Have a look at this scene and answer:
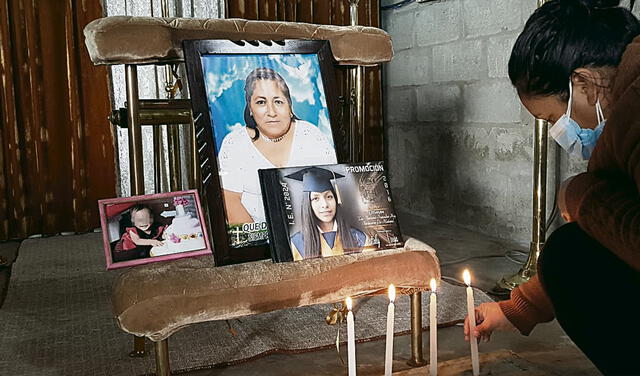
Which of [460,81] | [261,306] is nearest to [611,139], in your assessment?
[261,306]

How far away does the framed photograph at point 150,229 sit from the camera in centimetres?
138

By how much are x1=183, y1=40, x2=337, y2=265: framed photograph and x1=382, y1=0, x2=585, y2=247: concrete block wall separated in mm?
1415

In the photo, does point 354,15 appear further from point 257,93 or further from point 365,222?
point 365,222

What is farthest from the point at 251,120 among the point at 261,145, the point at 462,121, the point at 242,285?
the point at 462,121

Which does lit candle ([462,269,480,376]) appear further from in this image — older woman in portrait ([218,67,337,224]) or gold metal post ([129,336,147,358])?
gold metal post ([129,336,147,358])

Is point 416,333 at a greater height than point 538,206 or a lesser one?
lesser

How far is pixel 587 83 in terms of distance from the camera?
1.09 meters

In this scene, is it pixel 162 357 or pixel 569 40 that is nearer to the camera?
pixel 569 40

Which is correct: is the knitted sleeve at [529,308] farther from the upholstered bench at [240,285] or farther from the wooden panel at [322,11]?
the wooden panel at [322,11]

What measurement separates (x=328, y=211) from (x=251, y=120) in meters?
0.31

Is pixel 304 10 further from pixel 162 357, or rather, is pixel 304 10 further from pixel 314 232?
pixel 162 357

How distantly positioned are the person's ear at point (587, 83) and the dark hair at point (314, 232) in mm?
539

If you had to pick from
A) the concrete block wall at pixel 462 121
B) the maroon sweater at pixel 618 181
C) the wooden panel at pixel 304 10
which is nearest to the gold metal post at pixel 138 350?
the maroon sweater at pixel 618 181

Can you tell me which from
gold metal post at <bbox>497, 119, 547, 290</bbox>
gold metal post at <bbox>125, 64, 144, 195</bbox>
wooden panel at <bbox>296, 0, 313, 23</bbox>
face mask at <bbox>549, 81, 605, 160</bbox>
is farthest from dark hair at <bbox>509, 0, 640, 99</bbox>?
wooden panel at <bbox>296, 0, 313, 23</bbox>
